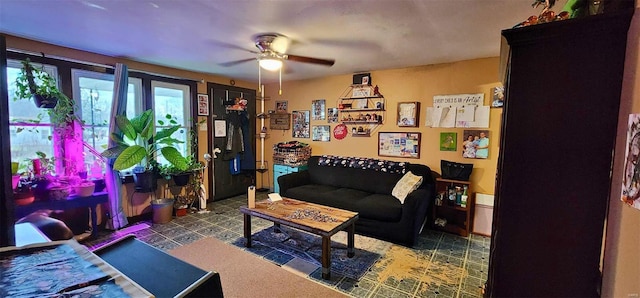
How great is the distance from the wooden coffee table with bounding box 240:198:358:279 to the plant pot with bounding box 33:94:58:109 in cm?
226

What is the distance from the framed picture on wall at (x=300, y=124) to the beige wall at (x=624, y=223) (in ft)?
13.9

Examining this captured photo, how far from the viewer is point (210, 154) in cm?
461

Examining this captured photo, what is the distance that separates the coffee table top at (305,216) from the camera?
8.18 feet

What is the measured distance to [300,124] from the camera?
502 centimetres

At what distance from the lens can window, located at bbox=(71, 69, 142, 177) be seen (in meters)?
3.21

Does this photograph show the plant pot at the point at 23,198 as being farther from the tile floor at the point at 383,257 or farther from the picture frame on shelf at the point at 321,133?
the picture frame on shelf at the point at 321,133

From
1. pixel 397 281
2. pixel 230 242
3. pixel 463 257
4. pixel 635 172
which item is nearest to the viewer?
pixel 635 172

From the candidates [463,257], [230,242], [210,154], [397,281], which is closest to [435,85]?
[463,257]

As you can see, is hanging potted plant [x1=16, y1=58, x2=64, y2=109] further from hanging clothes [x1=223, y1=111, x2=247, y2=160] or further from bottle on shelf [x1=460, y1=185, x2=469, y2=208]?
bottle on shelf [x1=460, y1=185, x2=469, y2=208]

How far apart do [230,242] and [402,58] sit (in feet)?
9.87

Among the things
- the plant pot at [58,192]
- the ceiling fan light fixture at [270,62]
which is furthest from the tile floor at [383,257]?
the ceiling fan light fixture at [270,62]

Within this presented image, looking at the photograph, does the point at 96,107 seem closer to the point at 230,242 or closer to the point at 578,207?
the point at 230,242

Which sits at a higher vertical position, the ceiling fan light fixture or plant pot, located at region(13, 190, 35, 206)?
the ceiling fan light fixture

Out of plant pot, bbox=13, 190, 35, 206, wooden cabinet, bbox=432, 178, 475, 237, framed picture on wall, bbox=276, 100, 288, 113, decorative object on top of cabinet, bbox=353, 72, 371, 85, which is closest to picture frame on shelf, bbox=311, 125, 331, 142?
framed picture on wall, bbox=276, 100, 288, 113
